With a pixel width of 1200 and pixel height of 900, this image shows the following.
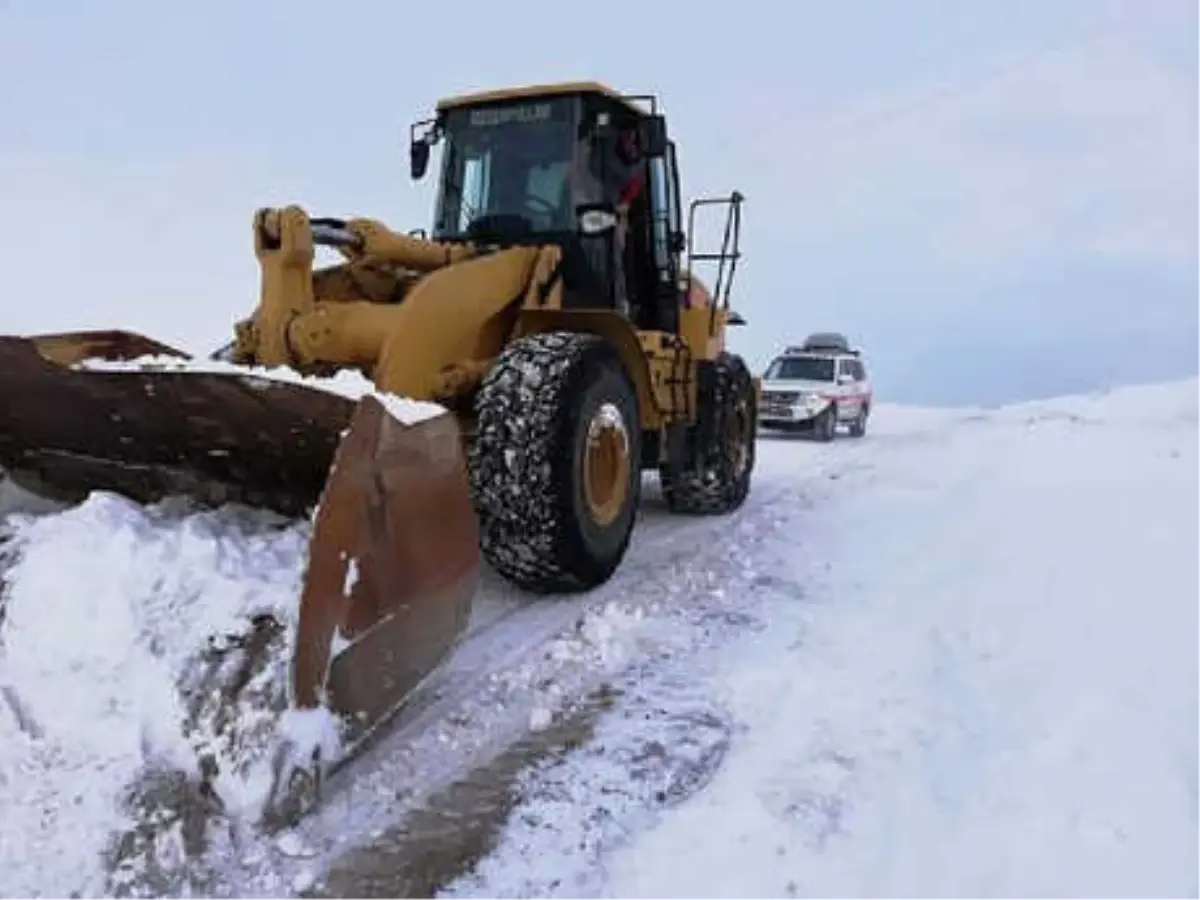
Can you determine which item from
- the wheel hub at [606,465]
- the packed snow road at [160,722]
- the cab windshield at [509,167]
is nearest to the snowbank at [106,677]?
the packed snow road at [160,722]

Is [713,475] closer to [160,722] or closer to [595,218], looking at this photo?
[595,218]

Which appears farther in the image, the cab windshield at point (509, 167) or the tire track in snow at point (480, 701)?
the cab windshield at point (509, 167)

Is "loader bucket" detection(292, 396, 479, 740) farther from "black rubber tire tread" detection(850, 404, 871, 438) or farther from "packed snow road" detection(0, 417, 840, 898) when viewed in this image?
"black rubber tire tread" detection(850, 404, 871, 438)

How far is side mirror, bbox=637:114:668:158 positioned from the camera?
6605 millimetres

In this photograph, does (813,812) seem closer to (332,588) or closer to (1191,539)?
(332,588)

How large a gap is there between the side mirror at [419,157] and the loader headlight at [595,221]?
47.3 inches

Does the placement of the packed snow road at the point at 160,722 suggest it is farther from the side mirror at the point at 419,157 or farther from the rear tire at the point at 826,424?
the rear tire at the point at 826,424

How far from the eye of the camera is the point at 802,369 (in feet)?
64.7

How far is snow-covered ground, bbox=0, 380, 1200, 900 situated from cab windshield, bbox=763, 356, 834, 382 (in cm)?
1354

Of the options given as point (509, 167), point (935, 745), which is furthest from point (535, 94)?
point (935, 745)

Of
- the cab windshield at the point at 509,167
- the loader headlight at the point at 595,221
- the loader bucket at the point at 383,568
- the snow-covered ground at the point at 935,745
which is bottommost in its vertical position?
the snow-covered ground at the point at 935,745

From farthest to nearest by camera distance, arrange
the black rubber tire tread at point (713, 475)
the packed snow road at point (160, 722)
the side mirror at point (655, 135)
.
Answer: the black rubber tire tread at point (713, 475) → the side mirror at point (655, 135) → the packed snow road at point (160, 722)

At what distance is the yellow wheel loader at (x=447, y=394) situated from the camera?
3621 mm

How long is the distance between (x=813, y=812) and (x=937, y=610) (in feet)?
7.49
